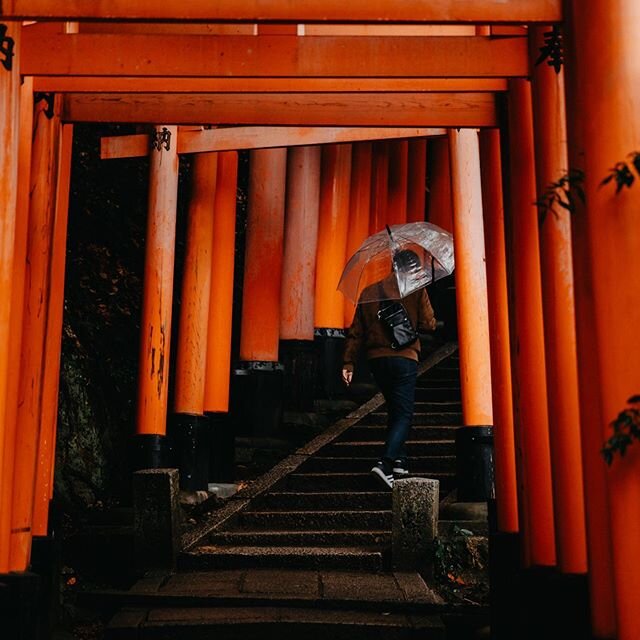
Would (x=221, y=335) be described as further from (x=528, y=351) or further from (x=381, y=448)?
(x=528, y=351)

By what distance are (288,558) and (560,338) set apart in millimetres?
3616

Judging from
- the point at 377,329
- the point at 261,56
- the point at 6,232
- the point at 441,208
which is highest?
the point at 441,208

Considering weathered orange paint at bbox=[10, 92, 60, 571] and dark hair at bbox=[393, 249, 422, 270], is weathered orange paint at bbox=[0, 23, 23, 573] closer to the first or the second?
weathered orange paint at bbox=[10, 92, 60, 571]

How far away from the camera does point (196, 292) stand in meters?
9.86

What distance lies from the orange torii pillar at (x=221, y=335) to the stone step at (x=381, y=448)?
3.48ft

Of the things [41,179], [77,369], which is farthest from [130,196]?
[41,179]

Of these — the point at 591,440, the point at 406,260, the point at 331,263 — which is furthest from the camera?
the point at 331,263

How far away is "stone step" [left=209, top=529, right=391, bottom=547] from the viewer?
8.20m

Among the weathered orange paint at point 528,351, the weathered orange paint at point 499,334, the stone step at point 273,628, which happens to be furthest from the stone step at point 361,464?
the weathered orange paint at point 528,351

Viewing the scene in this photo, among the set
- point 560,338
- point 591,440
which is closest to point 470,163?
point 560,338

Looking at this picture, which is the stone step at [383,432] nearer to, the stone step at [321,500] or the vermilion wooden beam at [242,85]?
the stone step at [321,500]

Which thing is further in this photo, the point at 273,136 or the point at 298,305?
the point at 298,305

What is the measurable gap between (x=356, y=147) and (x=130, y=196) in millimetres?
3317

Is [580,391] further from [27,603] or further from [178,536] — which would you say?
[178,536]
